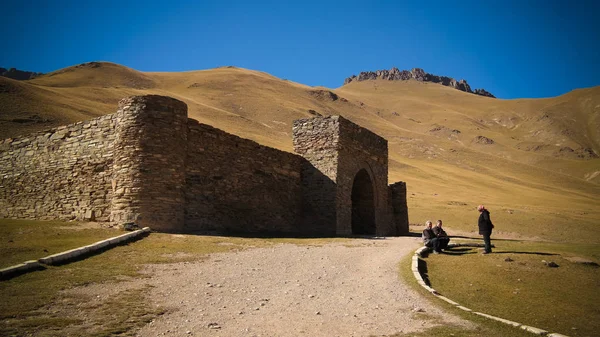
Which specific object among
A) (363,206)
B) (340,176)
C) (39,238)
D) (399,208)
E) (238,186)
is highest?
(340,176)

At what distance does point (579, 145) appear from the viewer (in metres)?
114

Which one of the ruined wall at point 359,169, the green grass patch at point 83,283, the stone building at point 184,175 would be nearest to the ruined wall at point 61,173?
the stone building at point 184,175

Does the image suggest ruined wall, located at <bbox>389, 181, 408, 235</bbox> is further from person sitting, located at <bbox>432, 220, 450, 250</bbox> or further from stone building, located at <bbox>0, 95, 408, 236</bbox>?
person sitting, located at <bbox>432, 220, 450, 250</bbox>

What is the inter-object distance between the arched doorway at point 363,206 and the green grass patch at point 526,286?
10.3 meters

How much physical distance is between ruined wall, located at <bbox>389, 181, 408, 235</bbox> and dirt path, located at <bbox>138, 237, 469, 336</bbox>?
15.7 metres

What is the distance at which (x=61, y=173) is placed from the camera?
55.5ft

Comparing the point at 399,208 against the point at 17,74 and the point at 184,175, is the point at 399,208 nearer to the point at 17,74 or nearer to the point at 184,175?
the point at 184,175

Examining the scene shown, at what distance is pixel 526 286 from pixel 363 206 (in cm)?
1530

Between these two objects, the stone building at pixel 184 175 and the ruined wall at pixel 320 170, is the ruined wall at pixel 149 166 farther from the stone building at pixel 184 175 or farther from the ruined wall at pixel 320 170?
the ruined wall at pixel 320 170

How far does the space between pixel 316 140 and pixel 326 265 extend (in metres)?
12.0

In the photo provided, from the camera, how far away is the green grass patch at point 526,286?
691cm

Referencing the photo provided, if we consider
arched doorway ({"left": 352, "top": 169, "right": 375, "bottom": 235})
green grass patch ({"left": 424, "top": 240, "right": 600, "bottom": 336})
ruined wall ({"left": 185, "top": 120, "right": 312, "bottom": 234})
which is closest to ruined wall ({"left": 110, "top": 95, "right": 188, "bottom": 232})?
ruined wall ({"left": 185, "top": 120, "right": 312, "bottom": 234})

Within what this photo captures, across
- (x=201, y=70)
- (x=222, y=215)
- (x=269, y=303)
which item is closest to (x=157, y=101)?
(x=222, y=215)

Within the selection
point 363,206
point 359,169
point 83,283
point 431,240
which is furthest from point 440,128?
point 83,283
